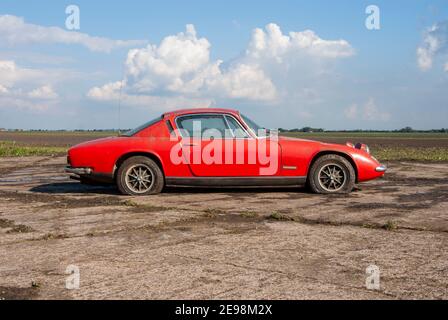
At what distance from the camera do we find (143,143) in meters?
7.86

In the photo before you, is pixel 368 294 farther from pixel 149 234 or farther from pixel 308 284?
pixel 149 234

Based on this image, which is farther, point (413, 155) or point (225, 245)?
point (413, 155)

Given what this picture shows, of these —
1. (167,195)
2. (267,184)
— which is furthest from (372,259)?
(167,195)

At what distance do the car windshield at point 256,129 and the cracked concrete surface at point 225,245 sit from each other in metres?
0.96

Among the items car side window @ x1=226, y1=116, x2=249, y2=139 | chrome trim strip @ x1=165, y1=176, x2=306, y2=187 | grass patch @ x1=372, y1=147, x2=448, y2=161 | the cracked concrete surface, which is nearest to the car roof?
car side window @ x1=226, y1=116, x2=249, y2=139

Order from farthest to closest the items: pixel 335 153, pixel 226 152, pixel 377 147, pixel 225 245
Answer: pixel 377 147 < pixel 335 153 < pixel 226 152 < pixel 225 245

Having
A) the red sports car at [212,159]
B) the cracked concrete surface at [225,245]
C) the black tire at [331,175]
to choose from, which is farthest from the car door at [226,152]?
the black tire at [331,175]

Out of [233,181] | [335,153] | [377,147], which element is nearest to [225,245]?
[233,181]

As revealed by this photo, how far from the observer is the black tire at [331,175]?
310 inches

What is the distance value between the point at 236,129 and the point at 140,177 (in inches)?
67.1

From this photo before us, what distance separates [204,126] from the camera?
25.8 ft

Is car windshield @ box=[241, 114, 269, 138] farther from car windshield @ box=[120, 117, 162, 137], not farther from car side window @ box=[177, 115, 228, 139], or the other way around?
car windshield @ box=[120, 117, 162, 137]

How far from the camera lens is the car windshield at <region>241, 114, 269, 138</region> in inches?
309

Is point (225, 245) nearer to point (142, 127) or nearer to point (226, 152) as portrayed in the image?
point (226, 152)
